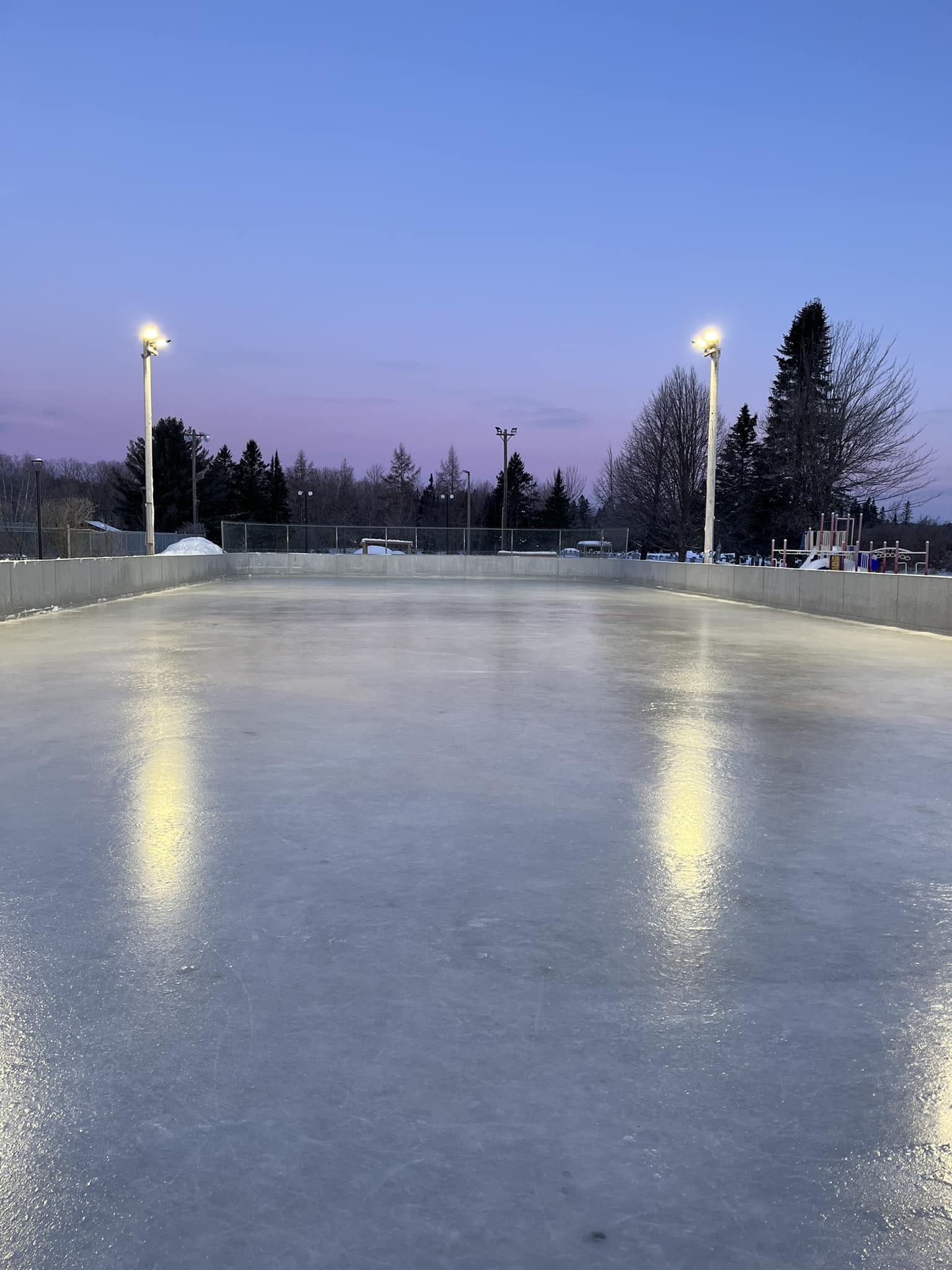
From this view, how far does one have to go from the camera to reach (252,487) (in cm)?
12131

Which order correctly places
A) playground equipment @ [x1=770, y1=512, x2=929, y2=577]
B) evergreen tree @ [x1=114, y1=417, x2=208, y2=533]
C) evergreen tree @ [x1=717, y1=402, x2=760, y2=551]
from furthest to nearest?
evergreen tree @ [x1=114, y1=417, x2=208, y2=533], evergreen tree @ [x1=717, y1=402, x2=760, y2=551], playground equipment @ [x1=770, y1=512, x2=929, y2=577]

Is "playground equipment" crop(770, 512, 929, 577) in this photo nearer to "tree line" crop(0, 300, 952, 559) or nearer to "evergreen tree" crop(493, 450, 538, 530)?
"tree line" crop(0, 300, 952, 559)

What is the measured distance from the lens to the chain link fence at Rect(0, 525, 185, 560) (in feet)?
134

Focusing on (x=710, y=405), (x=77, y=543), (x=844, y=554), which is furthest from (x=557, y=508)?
(x=710, y=405)

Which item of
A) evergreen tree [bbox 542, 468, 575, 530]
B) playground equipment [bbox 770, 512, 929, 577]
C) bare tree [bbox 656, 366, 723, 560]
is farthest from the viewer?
evergreen tree [bbox 542, 468, 575, 530]

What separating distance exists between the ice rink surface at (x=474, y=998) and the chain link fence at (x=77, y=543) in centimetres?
3178

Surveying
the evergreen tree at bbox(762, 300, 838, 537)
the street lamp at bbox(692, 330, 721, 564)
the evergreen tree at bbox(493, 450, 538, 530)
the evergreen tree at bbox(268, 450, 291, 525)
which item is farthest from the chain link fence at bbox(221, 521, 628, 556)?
the evergreen tree at bbox(268, 450, 291, 525)

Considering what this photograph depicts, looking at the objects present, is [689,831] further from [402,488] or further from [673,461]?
[402,488]

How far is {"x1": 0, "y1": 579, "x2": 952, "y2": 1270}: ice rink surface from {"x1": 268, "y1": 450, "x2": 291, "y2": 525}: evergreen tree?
11826 centimetres

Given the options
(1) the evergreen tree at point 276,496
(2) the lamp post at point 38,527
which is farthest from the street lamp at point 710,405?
(1) the evergreen tree at point 276,496

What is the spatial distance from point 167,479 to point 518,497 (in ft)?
151

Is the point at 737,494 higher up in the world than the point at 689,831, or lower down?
higher up

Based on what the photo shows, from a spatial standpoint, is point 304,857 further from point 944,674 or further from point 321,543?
point 321,543

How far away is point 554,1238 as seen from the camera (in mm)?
2494
